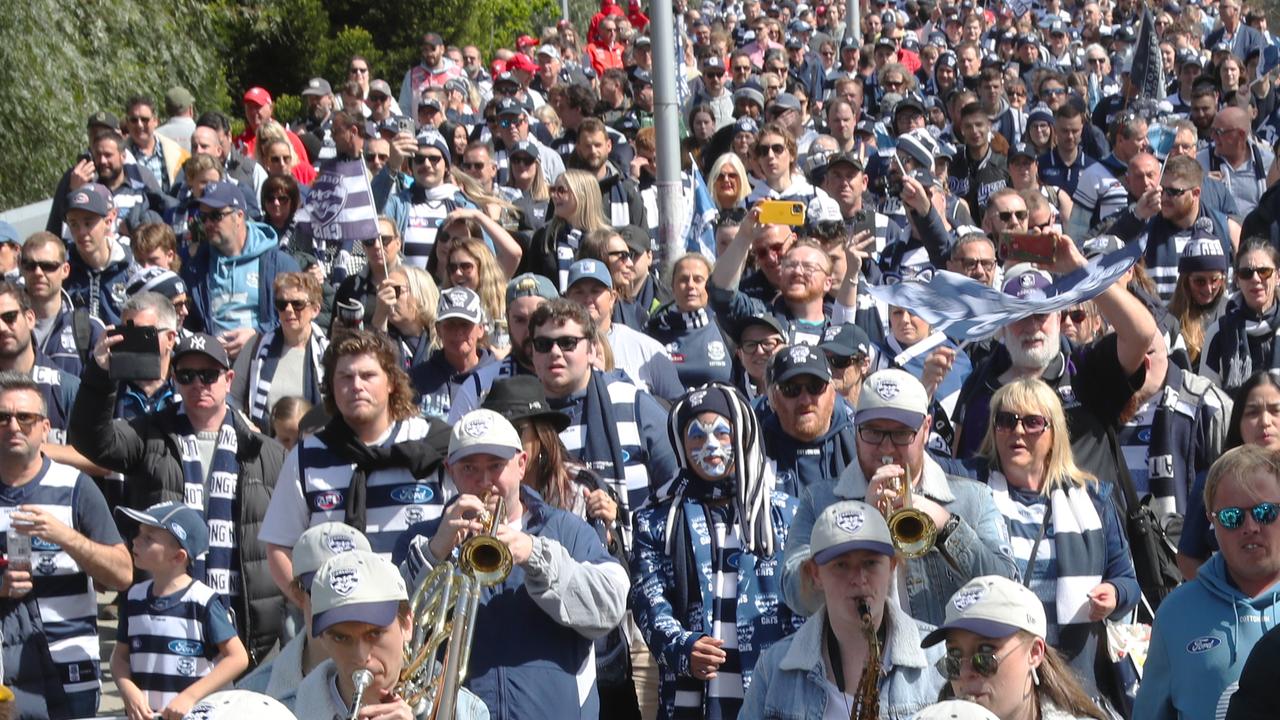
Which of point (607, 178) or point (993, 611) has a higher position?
point (607, 178)

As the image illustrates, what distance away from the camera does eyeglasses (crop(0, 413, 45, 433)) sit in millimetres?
7414

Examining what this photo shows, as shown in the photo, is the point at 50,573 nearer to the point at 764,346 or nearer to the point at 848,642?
the point at 764,346

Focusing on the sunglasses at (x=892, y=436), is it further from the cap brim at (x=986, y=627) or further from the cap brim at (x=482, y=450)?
the cap brim at (x=986, y=627)

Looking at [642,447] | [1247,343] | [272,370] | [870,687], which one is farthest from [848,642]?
[272,370]

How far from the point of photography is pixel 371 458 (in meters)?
6.79

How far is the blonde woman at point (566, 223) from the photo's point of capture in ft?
37.6

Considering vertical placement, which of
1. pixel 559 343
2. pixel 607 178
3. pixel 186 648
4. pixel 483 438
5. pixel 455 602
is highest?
pixel 607 178

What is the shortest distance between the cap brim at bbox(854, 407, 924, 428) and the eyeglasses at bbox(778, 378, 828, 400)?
2.00 feet

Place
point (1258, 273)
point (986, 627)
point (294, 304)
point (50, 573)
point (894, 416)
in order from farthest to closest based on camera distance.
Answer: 1. point (294, 304)
2. point (1258, 273)
3. point (50, 573)
4. point (894, 416)
5. point (986, 627)

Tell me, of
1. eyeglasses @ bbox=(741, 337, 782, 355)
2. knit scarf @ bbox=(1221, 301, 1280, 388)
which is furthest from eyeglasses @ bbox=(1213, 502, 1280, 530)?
knit scarf @ bbox=(1221, 301, 1280, 388)

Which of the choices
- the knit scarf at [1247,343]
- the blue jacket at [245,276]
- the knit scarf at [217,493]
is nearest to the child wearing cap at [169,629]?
the knit scarf at [217,493]

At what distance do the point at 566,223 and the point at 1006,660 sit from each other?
6986mm

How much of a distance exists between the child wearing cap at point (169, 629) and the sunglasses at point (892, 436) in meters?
2.57

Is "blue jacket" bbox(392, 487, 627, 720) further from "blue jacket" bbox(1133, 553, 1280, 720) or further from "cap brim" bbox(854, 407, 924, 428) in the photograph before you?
"blue jacket" bbox(1133, 553, 1280, 720)
